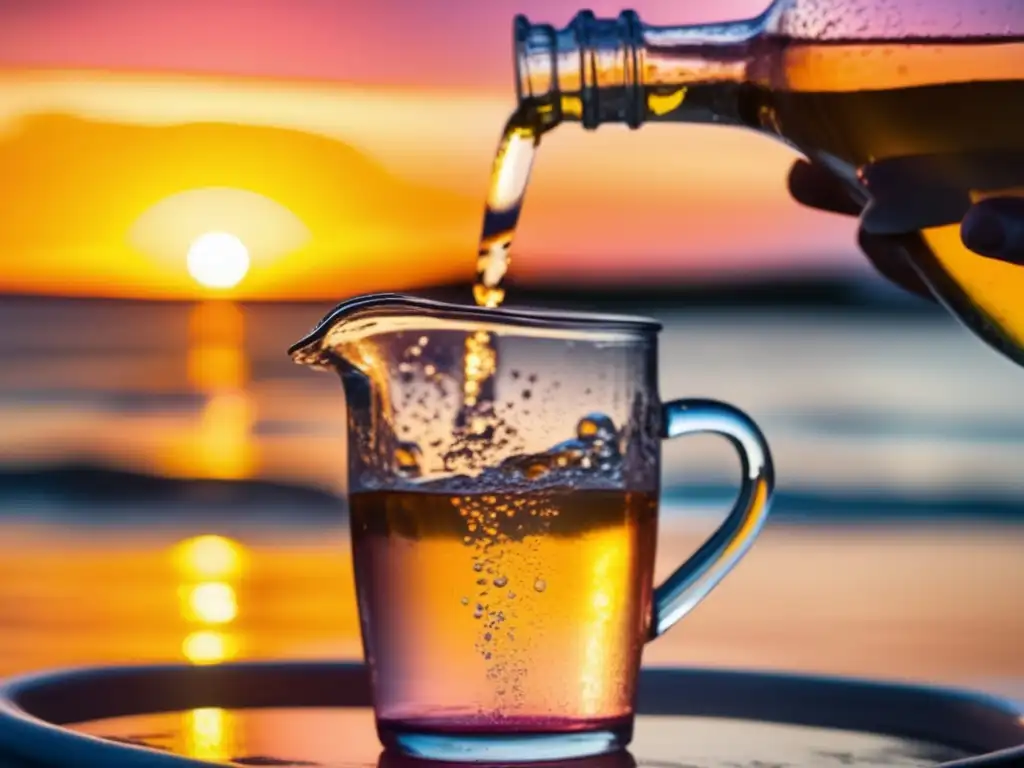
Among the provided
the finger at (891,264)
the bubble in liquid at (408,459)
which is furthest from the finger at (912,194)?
the bubble in liquid at (408,459)

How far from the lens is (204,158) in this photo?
7.87m

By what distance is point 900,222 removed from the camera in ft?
4.38

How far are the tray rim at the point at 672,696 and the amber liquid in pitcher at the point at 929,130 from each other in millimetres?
366

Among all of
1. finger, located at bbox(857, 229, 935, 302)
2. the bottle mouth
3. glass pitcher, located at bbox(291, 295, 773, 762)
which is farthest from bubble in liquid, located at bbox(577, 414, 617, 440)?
finger, located at bbox(857, 229, 935, 302)

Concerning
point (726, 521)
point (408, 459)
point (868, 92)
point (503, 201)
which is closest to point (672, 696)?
point (726, 521)

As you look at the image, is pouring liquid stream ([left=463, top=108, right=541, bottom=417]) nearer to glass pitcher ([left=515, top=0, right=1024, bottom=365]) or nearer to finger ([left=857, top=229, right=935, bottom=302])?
glass pitcher ([left=515, top=0, right=1024, bottom=365])

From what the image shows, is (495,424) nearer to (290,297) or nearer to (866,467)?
(866,467)

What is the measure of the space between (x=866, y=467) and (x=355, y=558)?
12.8ft

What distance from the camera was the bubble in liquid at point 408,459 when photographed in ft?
3.33

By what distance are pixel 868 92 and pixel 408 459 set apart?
0.51 m

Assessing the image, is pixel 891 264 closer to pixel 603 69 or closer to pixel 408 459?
pixel 603 69

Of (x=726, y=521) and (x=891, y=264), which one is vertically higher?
(x=891, y=264)

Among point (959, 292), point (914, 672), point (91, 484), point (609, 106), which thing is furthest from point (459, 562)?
point (91, 484)

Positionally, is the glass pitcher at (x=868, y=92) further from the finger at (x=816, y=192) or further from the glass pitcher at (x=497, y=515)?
the glass pitcher at (x=497, y=515)
